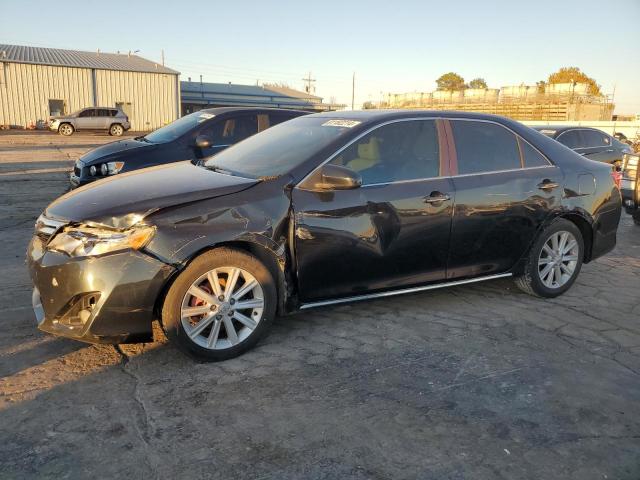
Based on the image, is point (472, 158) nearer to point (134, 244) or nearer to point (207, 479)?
point (134, 244)

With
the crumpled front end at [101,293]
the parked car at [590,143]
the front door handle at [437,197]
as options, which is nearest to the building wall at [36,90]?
the parked car at [590,143]

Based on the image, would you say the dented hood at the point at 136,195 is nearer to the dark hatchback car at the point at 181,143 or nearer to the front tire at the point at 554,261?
the front tire at the point at 554,261

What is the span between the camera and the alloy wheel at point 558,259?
4.76m

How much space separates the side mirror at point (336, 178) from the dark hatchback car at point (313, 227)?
1 cm

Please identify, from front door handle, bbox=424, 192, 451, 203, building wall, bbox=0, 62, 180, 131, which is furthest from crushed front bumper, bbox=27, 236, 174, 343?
building wall, bbox=0, 62, 180, 131

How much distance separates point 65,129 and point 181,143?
26.5m

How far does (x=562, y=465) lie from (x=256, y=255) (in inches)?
82.9

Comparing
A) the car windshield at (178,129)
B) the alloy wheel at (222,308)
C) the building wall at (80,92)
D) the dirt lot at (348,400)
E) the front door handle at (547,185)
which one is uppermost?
the building wall at (80,92)

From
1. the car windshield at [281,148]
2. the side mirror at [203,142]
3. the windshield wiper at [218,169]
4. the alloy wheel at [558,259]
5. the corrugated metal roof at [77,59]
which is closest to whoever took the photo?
the car windshield at [281,148]

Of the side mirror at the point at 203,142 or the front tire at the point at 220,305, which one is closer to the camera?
the front tire at the point at 220,305

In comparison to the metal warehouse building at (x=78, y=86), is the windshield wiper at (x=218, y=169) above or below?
below

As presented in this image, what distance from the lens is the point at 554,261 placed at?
4.82 meters

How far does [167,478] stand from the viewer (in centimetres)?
235

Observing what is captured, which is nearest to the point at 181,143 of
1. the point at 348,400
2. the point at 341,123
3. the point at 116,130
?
the point at 341,123
